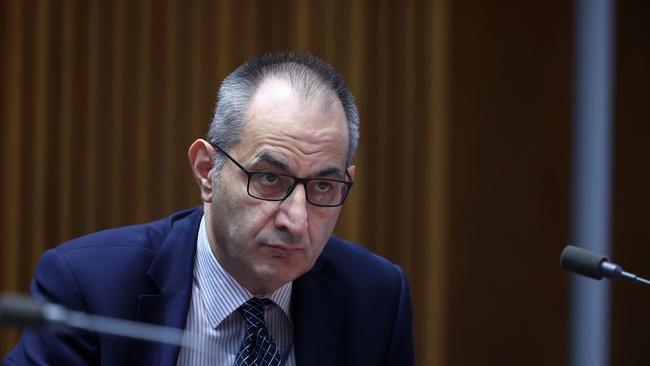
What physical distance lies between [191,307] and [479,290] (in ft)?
5.97

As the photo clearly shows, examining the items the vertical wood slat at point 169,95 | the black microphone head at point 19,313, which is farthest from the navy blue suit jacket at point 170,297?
the vertical wood slat at point 169,95

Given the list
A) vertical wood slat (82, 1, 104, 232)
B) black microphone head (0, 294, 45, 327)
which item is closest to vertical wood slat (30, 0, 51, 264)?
vertical wood slat (82, 1, 104, 232)

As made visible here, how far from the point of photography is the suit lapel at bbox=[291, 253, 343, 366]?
2.12m

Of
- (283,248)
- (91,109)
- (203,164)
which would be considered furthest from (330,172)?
(91,109)

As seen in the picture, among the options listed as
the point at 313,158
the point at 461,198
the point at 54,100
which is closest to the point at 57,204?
the point at 54,100

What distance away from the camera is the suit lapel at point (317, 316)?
2123 millimetres

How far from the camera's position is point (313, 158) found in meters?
1.96

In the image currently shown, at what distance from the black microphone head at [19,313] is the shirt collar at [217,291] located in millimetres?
917

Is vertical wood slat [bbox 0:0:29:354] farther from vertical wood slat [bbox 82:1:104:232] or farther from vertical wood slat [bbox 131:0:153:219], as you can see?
vertical wood slat [bbox 131:0:153:219]

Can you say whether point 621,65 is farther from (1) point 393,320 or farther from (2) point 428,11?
(1) point 393,320

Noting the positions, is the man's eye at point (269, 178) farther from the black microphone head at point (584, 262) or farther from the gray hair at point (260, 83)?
the black microphone head at point (584, 262)

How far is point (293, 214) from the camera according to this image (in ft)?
6.34

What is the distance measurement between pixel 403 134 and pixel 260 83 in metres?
1.58

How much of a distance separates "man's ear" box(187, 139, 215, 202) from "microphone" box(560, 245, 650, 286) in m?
0.77
